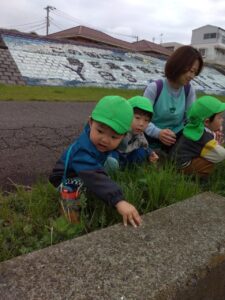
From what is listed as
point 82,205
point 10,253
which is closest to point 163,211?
point 82,205

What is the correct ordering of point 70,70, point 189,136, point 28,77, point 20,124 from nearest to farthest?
Result: point 189,136 → point 20,124 → point 28,77 → point 70,70

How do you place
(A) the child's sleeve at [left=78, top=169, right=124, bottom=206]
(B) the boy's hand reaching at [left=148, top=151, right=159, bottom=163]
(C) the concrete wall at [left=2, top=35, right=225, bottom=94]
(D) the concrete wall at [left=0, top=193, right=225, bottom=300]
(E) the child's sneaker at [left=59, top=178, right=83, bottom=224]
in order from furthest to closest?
(C) the concrete wall at [left=2, top=35, right=225, bottom=94] → (B) the boy's hand reaching at [left=148, top=151, right=159, bottom=163] → (E) the child's sneaker at [left=59, top=178, right=83, bottom=224] → (A) the child's sleeve at [left=78, top=169, right=124, bottom=206] → (D) the concrete wall at [left=0, top=193, right=225, bottom=300]

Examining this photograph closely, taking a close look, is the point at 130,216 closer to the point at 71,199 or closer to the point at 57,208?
the point at 71,199

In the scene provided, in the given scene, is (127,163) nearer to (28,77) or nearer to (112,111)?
(112,111)

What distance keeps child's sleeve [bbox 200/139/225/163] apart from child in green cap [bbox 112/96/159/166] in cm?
39

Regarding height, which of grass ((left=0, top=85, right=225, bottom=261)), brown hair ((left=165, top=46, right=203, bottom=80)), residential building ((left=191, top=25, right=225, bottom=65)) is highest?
residential building ((left=191, top=25, right=225, bottom=65))

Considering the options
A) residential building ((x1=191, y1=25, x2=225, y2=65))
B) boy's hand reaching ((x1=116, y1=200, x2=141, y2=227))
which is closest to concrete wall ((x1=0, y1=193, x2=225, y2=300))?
boy's hand reaching ((x1=116, y1=200, x2=141, y2=227))

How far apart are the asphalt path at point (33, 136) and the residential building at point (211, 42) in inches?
2016

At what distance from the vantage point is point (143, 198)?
6.93 ft

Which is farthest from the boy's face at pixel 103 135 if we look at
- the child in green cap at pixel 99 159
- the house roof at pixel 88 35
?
the house roof at pixel 88 35

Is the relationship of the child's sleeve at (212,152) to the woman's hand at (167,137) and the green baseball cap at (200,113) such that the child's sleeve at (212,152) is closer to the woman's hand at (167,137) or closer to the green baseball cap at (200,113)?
the green baseball cap at (200,113)

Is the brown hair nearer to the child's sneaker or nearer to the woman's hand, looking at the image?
the woman's hand

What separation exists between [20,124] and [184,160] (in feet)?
10.9

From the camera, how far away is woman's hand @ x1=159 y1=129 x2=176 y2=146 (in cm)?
291
